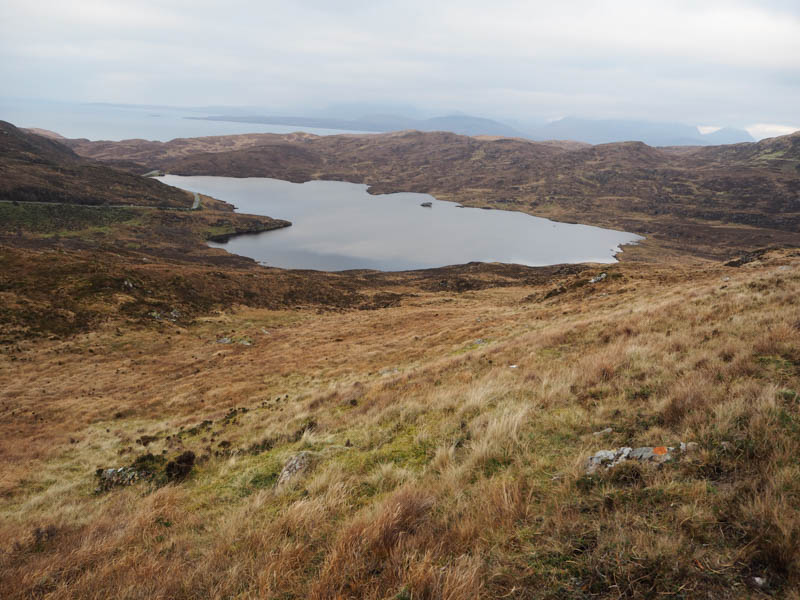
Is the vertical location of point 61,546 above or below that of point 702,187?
below

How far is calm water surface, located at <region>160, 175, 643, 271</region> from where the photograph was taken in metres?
91.9

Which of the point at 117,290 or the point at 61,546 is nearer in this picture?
the point at 61,546

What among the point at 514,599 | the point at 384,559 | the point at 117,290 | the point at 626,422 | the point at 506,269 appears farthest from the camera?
the point at 506,269

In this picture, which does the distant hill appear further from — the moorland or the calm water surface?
the moorland

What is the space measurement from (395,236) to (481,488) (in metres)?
111

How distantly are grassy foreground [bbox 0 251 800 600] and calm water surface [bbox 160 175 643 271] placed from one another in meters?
74.3

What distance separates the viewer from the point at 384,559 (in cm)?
356

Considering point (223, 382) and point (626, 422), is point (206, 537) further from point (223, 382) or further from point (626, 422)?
point (223, 382)

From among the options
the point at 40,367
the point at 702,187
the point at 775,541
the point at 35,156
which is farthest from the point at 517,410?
the point at 702,187

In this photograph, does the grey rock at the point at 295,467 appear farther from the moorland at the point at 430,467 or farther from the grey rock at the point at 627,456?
the grey rock at the point at 627,456

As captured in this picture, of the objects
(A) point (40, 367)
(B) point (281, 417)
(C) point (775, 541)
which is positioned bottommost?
(A) point (40, 367)

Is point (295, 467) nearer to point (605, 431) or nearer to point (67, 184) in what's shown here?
point (605, 431)

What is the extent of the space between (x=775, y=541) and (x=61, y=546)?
8267 millimetres

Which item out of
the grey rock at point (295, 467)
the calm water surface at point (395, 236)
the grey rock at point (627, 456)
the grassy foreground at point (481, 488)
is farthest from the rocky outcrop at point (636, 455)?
the calm water surface at point (395, 236)
